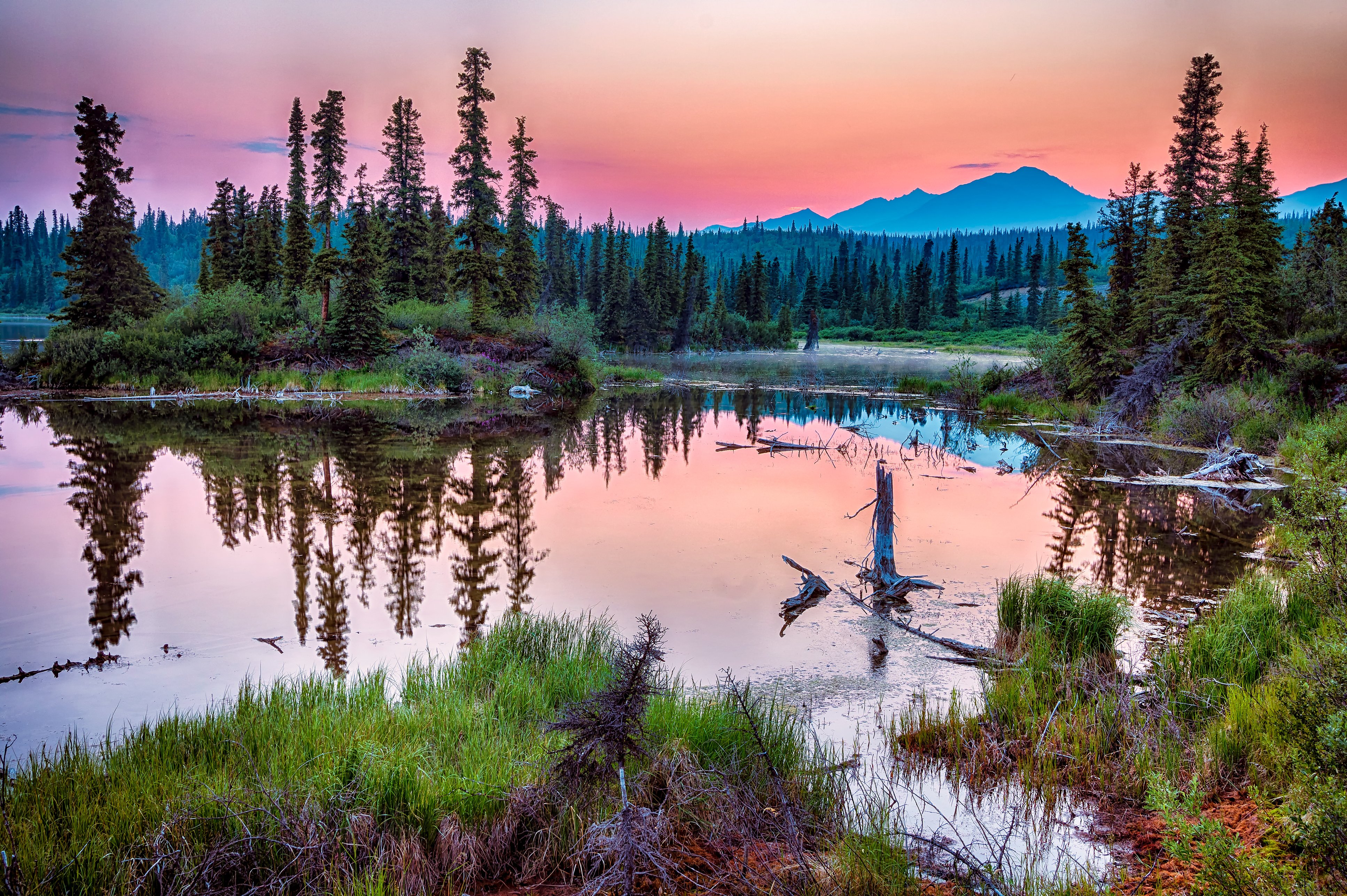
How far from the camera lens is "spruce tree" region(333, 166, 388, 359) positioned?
115 feet

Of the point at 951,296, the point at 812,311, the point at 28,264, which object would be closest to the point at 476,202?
the point at 812,311

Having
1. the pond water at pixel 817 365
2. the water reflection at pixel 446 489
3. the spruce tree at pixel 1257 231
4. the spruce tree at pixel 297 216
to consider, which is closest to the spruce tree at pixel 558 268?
the pond water at pixel 817 365

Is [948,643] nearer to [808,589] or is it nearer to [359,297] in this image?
[808,589]

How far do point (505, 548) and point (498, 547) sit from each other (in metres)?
0.13

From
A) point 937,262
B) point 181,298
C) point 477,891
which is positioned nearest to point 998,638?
point 477,891

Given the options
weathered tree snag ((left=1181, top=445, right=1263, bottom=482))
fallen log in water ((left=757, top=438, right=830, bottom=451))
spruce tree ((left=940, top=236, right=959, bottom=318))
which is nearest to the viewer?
weathered tree snag ((left=1181, top=445, right=1263, bottom=482))

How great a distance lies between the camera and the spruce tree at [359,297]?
34969 mm

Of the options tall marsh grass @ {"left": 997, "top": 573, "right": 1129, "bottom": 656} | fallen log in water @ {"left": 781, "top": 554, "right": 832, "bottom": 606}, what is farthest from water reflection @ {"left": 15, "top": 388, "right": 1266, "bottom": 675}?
fallen log in water @ {"left": 781, "top": 554, "right": 832, "bottom": 606}

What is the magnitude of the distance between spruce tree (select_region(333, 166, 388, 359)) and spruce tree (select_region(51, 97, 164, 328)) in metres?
9.77

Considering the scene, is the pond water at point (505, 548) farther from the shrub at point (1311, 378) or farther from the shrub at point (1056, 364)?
the shrub at point (1056, 364)

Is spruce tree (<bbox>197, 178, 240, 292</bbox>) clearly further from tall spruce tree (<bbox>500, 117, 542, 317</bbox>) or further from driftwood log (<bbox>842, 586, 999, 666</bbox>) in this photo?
driftwood log (<bbox>842, 586, 999, 666</bbox>)

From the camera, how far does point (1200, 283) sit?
25766mm

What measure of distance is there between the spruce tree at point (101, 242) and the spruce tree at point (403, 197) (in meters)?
11.7

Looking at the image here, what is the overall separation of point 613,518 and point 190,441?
13.8m
